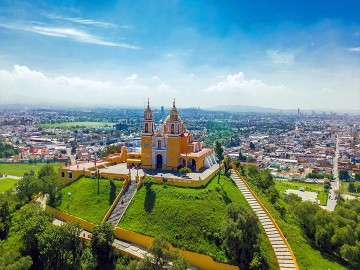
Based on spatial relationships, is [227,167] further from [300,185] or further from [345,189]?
[345,189]

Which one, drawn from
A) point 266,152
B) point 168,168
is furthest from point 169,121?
point 266,152

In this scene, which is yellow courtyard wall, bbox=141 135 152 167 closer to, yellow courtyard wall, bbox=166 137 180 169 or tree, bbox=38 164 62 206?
yellow courtyard wall, bbox=166 137 180 169

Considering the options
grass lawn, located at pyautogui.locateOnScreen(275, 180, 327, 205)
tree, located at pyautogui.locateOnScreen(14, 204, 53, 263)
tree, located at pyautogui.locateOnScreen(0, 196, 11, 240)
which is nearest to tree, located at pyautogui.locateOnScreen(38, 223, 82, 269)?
tree, located at pyautogui.locateOnScreen(14, 204, 53, 263)

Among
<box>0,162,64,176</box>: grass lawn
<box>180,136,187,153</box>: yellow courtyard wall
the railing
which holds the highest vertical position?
<box>180,136,187,153</box>: yellow courtyard wall

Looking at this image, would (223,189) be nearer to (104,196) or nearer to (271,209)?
(271,209)

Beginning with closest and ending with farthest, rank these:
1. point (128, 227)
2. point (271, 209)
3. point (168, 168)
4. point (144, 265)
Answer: point (144, 265)
point (128, 227)
point (271, 209)
point (168, 168)

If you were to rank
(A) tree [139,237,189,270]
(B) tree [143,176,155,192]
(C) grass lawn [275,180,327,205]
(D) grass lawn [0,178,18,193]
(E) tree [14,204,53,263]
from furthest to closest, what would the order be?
(C) grass lawn [275,180,327,205]
(D) grass lawn [0,178,18,193]
(B) tree [143,176,155,192]
(E) tree [14,204,53,263]
(A) tree [139,237,189,270]

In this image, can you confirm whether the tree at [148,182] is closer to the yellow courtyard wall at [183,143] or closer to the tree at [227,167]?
the yellow courtyard wall at [183,143]
